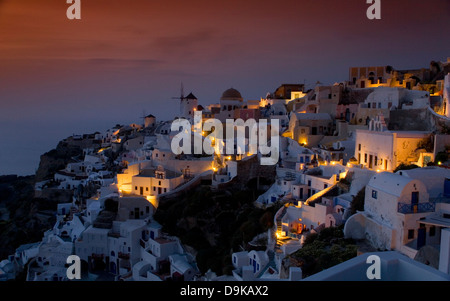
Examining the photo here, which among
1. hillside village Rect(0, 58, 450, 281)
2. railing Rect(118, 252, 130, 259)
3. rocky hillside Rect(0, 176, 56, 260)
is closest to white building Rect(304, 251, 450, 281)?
hillside village Rect(0, 58, 450, 281)

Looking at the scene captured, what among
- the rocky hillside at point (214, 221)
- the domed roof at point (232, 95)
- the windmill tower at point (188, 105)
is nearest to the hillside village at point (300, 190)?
the rocky hillside at point (214, 221)

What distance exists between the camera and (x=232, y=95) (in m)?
35.7

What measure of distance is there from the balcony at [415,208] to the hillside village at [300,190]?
27mm

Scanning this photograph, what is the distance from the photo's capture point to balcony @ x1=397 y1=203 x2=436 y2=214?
423 inches

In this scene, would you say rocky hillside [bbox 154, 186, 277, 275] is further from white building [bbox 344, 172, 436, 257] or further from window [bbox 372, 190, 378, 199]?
white building [bbox 344, 172, 436, 257]

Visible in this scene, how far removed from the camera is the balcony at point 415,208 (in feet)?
35.2

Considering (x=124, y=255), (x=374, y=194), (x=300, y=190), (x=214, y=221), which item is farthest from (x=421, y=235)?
(x=124, y=255)

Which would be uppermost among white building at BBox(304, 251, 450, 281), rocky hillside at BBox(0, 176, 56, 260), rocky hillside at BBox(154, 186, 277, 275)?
white building at BBox(304, 251, 450, 281)

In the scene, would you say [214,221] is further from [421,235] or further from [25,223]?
[25,223]

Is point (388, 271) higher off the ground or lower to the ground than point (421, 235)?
higher

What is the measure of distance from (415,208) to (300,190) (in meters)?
7.89

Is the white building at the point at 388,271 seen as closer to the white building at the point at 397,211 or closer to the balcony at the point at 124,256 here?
the white building at the point at 397,211

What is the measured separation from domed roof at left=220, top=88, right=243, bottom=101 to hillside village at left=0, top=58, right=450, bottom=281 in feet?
3.92
